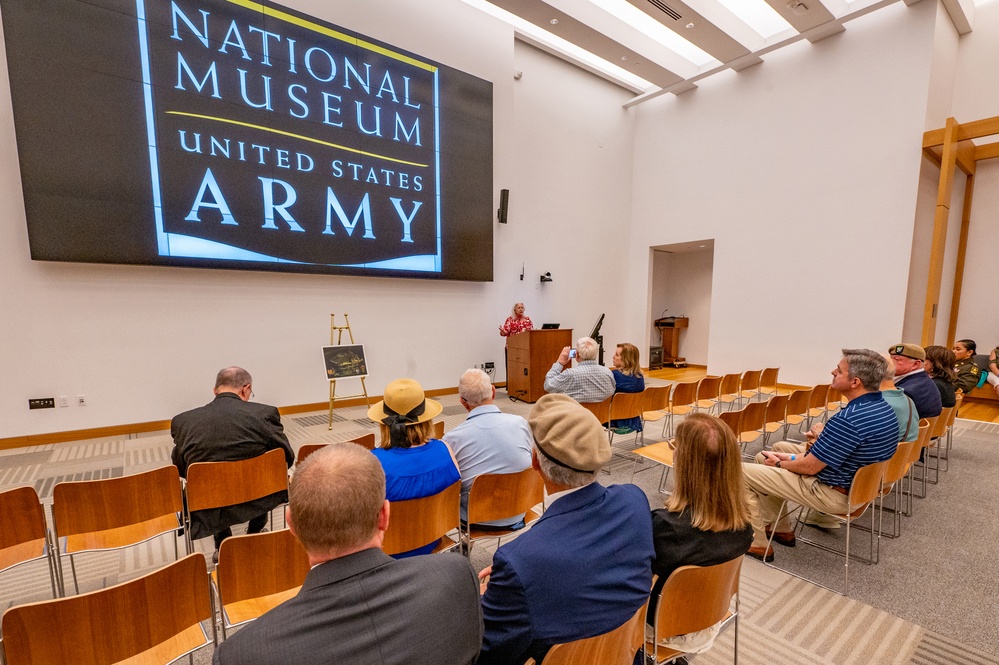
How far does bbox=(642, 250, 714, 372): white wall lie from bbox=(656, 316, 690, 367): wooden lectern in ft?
0.51

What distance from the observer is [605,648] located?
1106 millimetres

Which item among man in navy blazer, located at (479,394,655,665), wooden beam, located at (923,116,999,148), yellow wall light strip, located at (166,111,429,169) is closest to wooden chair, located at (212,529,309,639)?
man in navy blazer, located at (479,394,655,665)

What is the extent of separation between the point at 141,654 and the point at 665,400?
13.7 feet

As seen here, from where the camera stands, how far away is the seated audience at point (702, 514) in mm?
1394

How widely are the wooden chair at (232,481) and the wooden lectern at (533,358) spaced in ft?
14.7

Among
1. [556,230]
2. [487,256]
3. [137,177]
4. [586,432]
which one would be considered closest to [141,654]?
[586,432]

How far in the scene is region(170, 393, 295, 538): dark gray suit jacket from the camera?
7.75 feet

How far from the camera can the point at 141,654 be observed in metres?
1.37

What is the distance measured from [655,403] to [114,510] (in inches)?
159

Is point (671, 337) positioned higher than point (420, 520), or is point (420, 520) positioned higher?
point (420, 520)

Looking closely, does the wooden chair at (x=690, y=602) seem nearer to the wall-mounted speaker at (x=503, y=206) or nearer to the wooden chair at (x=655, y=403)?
the wooden chair at (x=655, y=403)

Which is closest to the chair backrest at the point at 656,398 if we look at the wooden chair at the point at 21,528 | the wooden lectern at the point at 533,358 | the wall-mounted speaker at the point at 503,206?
the wooden lectern at the point at 533,358

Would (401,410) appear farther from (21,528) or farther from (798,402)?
(798,402)

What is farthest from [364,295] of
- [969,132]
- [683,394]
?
[969,132]
